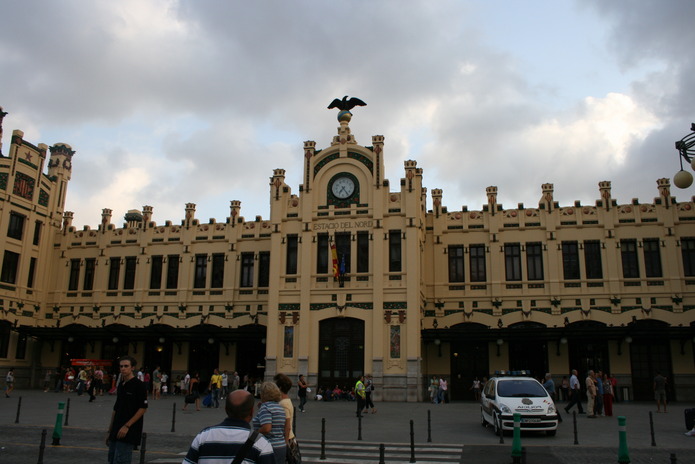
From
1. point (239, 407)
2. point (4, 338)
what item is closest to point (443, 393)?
point (4, 338)

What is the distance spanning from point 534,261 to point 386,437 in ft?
72.0

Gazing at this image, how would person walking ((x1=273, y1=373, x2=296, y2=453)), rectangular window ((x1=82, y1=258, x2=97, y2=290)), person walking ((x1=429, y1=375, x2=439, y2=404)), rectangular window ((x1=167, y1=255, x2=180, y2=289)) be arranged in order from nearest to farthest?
person walking ((x1=273, y1=373, x2=296, y2=453)), person walking ((x1=429, y1=375, x2=439, y2=404)), rectangular window ((x1=167, y1=255, x2=180, y2=289)), rectangular window ((x1=82, y1=258, x2=97, y2=290))

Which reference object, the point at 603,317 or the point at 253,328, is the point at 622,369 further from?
the point at 253,328

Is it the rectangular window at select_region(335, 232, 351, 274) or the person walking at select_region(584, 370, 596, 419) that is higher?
the rectangular window at select_region(335, 232, 351, 274)

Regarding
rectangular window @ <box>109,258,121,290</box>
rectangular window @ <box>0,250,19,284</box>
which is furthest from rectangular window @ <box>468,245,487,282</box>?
rectangular window @ <box>0,250,19,284</box>

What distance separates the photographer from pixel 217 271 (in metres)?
42.2

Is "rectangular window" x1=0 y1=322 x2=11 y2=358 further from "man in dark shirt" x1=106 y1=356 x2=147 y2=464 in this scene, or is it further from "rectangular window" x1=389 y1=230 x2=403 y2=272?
"man in dark shirt" x1=106 y1=356 x2=147 y2=464

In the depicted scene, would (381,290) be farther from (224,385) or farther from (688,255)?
(688,255)

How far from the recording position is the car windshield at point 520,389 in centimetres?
1941

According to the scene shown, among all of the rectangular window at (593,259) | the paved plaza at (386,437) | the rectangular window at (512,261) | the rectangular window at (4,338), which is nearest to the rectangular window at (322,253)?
the paved plaza at (386,437)

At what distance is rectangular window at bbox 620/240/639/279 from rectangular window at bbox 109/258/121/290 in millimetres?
34046

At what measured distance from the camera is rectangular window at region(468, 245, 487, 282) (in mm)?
38312

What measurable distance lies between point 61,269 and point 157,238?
7912 millimetres

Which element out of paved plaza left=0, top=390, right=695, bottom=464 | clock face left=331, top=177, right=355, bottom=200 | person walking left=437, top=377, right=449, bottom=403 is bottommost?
paved plaza left=0, top=390, right=695, bottom=464
